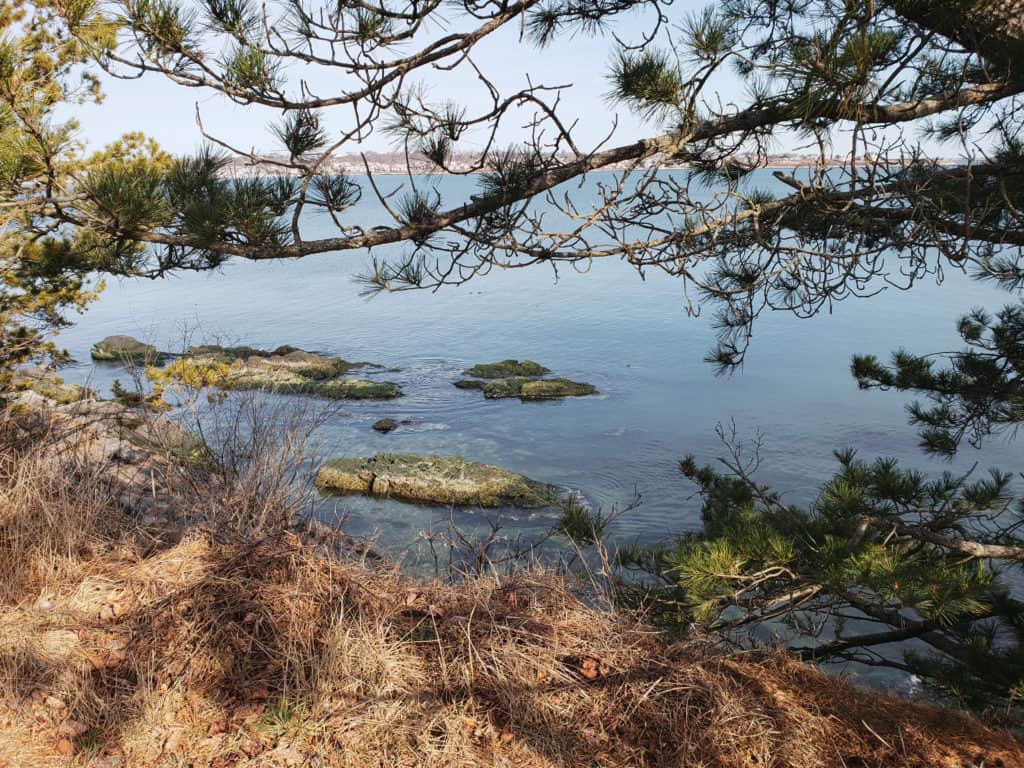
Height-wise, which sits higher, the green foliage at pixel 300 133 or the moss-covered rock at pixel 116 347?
the green foliage at pixel 300 133

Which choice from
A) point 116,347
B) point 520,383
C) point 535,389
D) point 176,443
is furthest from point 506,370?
point 176,443

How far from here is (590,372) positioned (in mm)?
15211

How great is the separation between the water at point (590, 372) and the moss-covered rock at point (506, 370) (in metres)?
0.45

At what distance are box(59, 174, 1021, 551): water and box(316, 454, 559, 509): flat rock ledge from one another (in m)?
0.24

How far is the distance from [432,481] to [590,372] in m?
6.78

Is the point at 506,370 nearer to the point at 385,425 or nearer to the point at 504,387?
the point at 504,387

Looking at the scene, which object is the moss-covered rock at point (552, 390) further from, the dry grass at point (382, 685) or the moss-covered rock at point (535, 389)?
the dry grass at point (382, 685)

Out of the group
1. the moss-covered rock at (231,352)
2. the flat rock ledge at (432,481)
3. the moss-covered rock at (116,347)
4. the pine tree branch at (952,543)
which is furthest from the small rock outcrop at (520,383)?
the pine tree branch at (952,543)

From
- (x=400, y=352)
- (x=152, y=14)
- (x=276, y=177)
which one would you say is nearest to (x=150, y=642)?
(x=276, y=177)

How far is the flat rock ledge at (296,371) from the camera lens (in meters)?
13.2

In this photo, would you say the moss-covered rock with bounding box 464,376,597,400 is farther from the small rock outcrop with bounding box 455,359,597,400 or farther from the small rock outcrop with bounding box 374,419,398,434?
the small rock outcrop with bounding box 374,419,398,434

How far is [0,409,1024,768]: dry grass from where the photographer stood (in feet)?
8.29

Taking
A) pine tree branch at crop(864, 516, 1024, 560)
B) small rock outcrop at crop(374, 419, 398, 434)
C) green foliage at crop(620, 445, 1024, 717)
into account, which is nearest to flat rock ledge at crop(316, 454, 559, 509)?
small rock outcrop at crop(374, 419, 398, 434)

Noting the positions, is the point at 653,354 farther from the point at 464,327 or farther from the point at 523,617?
the point at 523,617
